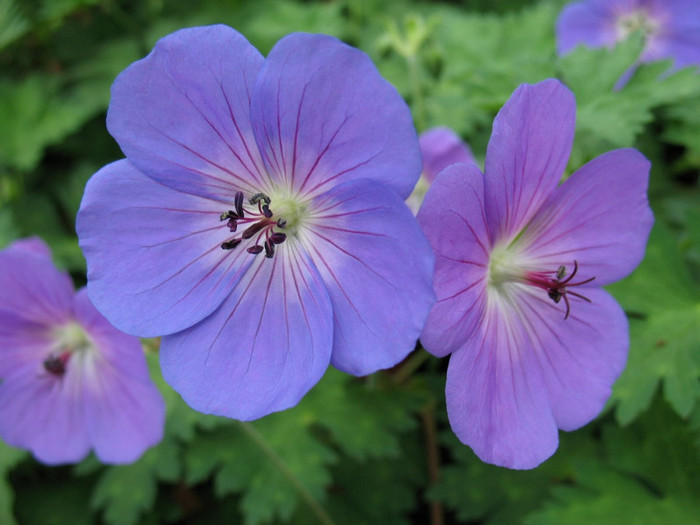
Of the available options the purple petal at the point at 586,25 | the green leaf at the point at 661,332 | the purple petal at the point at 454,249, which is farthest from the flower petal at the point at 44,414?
the purple petal at the point at 586,25

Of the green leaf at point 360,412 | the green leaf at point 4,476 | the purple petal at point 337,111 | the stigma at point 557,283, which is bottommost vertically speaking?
the green leaf at point 360,412

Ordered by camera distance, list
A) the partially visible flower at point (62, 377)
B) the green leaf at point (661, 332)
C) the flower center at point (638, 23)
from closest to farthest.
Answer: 1. the green leaf at point (661, 332)
2. the partially visible flower at point (62, 377)
3. the flower center at point (638, 23)

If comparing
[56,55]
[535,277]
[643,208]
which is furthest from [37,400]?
[56,55]

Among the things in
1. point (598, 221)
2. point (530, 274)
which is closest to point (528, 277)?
point (530, 274)

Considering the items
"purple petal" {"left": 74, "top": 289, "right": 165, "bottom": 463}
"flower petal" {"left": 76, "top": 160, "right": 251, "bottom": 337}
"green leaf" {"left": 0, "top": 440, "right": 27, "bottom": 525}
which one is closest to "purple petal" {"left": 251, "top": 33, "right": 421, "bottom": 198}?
"flower petal" {"left": 76, "top": 160, "right": 251, "bottom": 337}

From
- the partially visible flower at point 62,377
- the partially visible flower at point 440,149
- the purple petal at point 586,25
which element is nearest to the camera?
the partially visible flower at point 62,377

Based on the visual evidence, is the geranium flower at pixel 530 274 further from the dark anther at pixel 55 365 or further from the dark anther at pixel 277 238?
the dark anther at pixel 55 365

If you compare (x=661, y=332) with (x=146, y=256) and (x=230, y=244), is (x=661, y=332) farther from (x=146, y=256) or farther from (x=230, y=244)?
(x=146, y=256)
